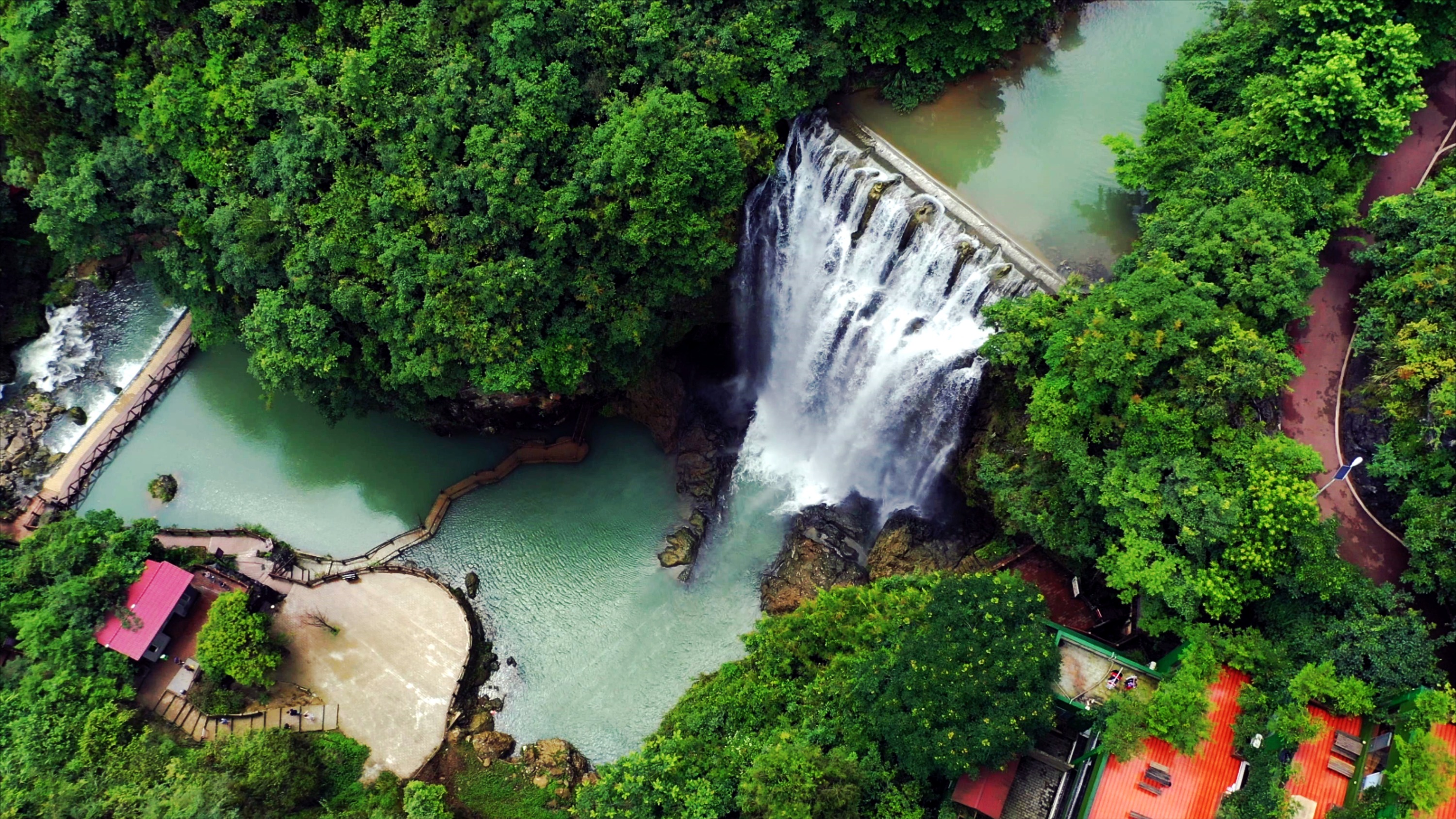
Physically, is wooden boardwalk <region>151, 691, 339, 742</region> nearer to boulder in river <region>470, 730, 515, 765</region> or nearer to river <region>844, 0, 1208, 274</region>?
boulder in river <region>470, 730, 515, 765</region>

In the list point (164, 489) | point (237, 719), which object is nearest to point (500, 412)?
point (237, 719)

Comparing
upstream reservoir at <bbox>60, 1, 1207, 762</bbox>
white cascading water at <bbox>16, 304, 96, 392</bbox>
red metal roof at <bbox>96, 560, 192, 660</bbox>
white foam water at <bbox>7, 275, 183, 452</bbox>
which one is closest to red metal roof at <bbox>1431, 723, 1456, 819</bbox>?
upstream reservoir at <bbox>60, 1, 1207, 762</bbox>

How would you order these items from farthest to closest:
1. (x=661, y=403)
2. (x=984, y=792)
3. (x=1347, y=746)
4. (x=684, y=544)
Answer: (x=661, y=403), (x=684, y=544), (x=984, y=792), (x=1347, y=746)

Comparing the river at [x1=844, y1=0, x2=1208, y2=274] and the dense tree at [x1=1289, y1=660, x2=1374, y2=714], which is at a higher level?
the river at [x1=844, y1=0, x2=1208, y2=274]

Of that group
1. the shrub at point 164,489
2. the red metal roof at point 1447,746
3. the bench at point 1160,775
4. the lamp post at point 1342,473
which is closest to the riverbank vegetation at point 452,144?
the shrub at point 164,489

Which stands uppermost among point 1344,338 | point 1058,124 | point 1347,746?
point 1058,124

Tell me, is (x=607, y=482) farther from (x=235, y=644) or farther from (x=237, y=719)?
(x=237, y=719)

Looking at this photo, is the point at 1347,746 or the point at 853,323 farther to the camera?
the point at 853,323
